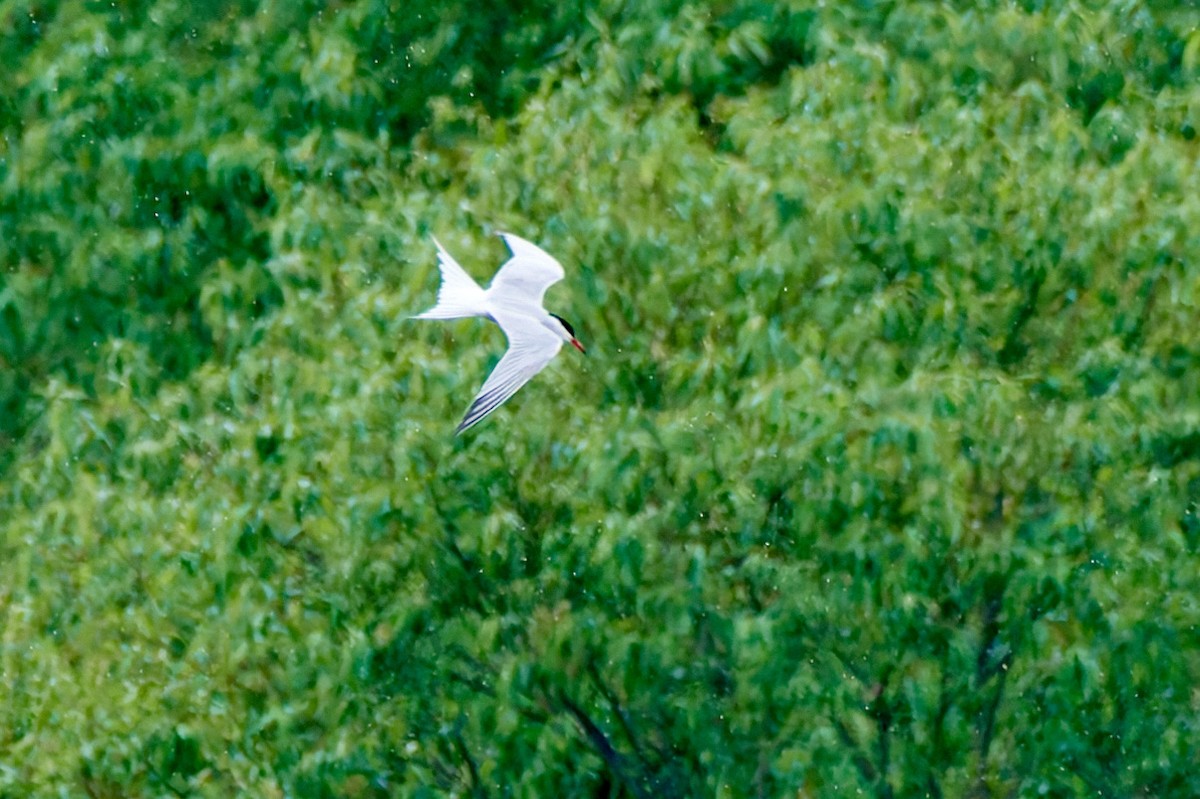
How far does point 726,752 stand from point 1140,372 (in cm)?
249

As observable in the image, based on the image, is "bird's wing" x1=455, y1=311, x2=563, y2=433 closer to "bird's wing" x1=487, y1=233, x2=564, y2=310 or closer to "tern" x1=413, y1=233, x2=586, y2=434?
"tern" x1=413, y1=233, x2=586, y2=434

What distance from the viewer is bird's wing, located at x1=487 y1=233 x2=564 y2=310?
484 inches

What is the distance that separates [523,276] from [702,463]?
1116mm

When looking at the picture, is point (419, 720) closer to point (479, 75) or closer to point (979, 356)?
point (979, 356)

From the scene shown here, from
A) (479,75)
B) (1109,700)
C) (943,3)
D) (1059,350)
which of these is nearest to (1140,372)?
(1059,350)

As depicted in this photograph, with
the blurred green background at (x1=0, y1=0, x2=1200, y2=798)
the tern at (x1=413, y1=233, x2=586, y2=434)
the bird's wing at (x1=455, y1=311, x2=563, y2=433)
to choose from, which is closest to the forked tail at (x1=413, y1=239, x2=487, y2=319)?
the tern at (x1=413, y1=233, x2=586, y2=434)

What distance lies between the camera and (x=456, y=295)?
12438 mm

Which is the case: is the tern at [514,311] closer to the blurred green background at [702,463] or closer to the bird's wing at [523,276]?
the bird's wing at [523,276]

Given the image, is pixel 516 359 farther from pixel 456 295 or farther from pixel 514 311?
pixel 456 295

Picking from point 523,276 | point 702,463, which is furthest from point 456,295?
point 702,463

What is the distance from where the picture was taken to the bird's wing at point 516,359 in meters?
11.8

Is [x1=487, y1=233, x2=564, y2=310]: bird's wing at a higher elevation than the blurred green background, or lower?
higher

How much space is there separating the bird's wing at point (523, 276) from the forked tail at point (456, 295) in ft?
0.24

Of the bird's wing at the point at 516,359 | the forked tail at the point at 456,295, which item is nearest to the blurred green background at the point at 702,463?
the forked tail at the point at 456,295
